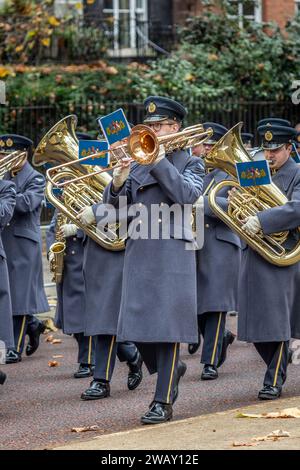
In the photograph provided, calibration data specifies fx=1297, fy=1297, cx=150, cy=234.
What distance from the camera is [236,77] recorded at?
70.7 ft

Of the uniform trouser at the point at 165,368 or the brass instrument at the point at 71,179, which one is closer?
the uniform trouser at the point at 165,368

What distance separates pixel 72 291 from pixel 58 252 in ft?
1.27

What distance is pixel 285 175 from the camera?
9766 mm

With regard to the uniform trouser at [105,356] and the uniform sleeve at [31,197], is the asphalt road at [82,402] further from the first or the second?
the uniform sleeve at [31,197]

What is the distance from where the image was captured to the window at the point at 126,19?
75.0ft

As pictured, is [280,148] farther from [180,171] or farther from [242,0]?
[242,0]

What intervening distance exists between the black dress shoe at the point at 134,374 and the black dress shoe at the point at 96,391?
395mm

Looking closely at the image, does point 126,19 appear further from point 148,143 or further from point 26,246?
point 148,143

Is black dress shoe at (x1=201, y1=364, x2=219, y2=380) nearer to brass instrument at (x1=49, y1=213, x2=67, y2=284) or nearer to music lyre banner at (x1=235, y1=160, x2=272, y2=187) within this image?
brass instrument at (x1=49, y1=213, x2=67, y2=284)

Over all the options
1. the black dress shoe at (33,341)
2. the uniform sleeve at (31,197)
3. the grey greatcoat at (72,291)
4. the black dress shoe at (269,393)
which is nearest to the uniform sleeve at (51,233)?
the uniform sleeve at (31,197)

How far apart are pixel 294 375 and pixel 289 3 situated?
1498cm

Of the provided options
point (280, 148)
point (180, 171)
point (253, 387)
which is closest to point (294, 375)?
point (253, 387)

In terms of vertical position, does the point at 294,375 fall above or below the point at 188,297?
below

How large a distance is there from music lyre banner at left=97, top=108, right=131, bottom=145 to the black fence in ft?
29.2
